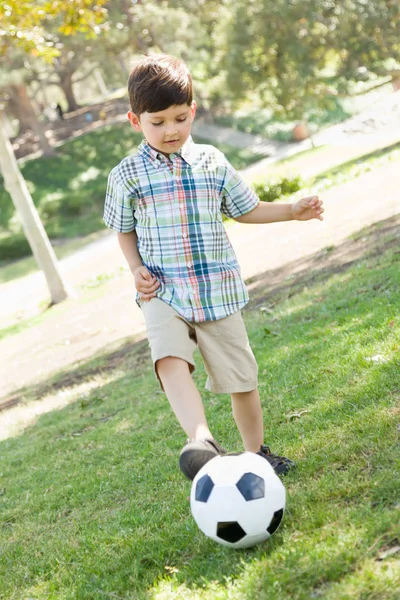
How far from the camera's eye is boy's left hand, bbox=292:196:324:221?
376 centimetres

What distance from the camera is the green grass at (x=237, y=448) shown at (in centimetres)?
280

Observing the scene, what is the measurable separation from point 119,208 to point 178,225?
290 mm

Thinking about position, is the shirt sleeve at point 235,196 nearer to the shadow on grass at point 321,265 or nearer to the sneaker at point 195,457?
the sneaker at point 195,457

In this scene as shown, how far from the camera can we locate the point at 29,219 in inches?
598

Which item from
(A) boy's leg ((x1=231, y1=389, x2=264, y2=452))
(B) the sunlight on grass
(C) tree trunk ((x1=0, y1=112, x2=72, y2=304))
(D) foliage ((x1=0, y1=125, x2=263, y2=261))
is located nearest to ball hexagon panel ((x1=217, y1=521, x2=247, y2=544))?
(A) boy's leg ((x1=231, y1=389, x2=264, y2=452))

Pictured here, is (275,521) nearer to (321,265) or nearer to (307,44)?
(321,265)

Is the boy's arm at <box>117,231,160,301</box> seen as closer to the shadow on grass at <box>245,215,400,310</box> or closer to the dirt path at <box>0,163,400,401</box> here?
the shadow on grass at <box>245,215,400,310</box>

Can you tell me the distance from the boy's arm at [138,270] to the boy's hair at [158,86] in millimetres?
597

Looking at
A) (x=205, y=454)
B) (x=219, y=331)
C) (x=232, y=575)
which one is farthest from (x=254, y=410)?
(x=232, y=575)

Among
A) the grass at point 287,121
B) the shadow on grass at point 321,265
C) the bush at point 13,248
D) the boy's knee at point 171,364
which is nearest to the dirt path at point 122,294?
the shadow on grass at point 321,265

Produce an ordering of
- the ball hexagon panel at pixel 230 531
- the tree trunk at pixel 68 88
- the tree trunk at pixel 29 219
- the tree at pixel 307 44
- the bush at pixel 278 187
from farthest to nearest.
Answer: the tree trunk at pixel 68 88, the tree at pixel 307 44, the bush at pixel 278 187, the tree trunk at pixel 29 219, the ball hexagon panel at pixel 230 531

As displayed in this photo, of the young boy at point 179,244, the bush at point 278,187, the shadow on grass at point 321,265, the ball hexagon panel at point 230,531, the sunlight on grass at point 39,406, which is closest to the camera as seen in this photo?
the ball hexagon panel at point 230,531

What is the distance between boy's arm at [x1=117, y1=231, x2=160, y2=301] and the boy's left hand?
2.56 feet

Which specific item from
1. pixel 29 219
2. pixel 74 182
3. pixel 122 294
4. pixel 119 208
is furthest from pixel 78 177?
pixel 119 208
